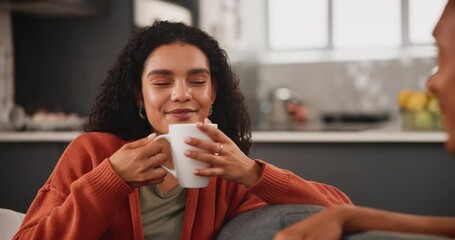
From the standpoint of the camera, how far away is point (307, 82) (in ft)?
17.8

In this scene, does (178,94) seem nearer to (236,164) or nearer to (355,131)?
(236,164)

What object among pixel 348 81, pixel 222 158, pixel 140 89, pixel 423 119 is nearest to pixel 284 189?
pixel 222 158

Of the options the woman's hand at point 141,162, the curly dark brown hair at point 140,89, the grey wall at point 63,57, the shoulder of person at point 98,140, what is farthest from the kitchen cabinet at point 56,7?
the woman's hand at point 141,162

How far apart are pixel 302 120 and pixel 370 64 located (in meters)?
1.02

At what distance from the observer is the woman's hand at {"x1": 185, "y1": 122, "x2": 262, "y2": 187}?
911 millimetres

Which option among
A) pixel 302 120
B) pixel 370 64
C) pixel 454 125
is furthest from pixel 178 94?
pixel 370 64

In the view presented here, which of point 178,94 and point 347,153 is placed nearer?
point 178,94

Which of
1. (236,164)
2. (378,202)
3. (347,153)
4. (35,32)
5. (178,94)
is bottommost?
(378,202)

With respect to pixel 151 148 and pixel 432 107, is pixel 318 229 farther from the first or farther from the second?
pixel 432 107

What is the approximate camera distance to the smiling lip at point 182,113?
111 centimetres

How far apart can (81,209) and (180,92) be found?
28 centimetres

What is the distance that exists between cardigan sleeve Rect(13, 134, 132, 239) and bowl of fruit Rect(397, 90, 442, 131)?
2.10 meters

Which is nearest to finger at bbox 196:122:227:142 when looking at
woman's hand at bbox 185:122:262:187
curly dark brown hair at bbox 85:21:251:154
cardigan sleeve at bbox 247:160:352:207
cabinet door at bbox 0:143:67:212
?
woman's hand at bbox 185:122:262:187

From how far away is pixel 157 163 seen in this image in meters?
0.93
